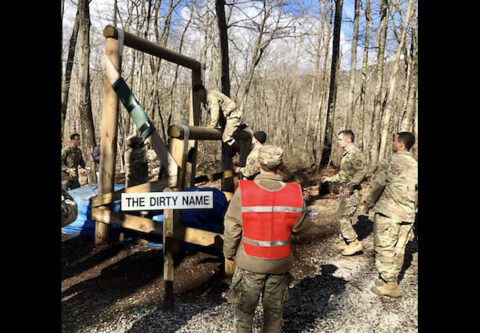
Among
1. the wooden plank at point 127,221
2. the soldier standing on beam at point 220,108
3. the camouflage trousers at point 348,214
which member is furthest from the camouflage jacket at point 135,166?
the camouflage trousers at point 348,214

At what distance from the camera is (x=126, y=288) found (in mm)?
3816

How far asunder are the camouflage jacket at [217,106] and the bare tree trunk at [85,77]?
4.74m

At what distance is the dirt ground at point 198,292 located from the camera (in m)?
3.15

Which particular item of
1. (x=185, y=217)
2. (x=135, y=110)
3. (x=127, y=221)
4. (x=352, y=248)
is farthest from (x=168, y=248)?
(x=352, y=248)

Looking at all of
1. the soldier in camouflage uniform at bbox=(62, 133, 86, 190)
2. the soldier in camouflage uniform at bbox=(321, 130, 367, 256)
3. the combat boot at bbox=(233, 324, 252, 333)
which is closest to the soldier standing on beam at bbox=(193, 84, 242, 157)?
the soldier in camouflage uniform at bbox=(321, 130, 367, 256)

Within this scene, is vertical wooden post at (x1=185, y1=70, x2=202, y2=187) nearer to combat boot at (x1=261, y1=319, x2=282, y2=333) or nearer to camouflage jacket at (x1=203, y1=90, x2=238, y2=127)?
camouflage jacket at (x1=203, y1=90, x2=238, y2=127)

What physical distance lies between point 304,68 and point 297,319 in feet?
Answer: 81.6

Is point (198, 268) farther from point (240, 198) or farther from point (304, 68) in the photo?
point (304, 68)

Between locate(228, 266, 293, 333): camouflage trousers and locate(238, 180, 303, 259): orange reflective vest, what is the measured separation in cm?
19

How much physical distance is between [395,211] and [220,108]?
3.33 m

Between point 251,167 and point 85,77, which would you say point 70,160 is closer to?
point 85,77

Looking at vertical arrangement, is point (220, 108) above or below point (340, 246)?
above

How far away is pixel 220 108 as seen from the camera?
18.4 ft

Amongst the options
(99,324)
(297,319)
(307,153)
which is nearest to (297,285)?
(297,319)
